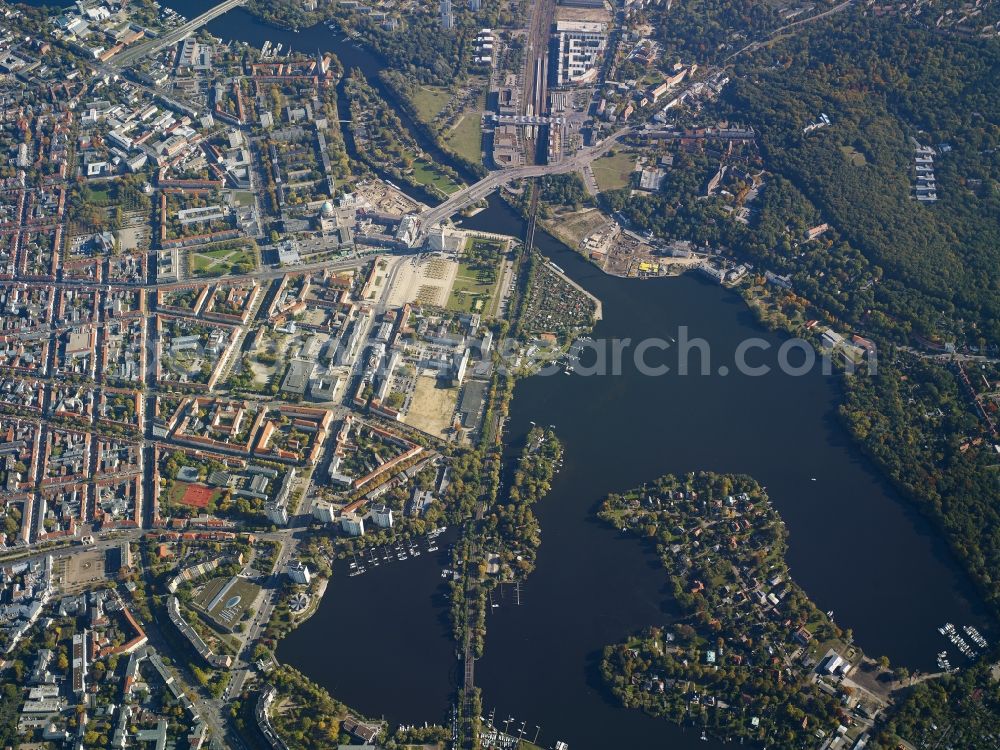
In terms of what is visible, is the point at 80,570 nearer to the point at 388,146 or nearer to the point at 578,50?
the point at 388,146

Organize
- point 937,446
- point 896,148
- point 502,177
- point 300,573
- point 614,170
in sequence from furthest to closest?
1. point 614,170
2. point 502,177
3. point 896,148
4. point 937,446
5. point 300,573

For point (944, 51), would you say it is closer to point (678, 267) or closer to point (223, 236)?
point (678, 267)

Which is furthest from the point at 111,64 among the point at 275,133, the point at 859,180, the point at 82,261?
the point at 859,180

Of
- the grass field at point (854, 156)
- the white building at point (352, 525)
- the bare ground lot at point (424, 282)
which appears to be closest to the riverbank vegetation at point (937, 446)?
the grass field at point (854, 156)

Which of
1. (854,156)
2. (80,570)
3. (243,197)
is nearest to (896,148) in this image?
(854,156)

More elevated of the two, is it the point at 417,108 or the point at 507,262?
the point at 417,108

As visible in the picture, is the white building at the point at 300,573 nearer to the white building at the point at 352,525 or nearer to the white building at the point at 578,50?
the white building at the point at 352,525

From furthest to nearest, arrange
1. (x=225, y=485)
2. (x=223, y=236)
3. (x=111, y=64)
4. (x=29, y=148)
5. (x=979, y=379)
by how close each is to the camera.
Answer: (x=111, y=64)
(x=29, y=148)
(x=223, y=236)
(x=979, y=379)
(x=225, y=485)
